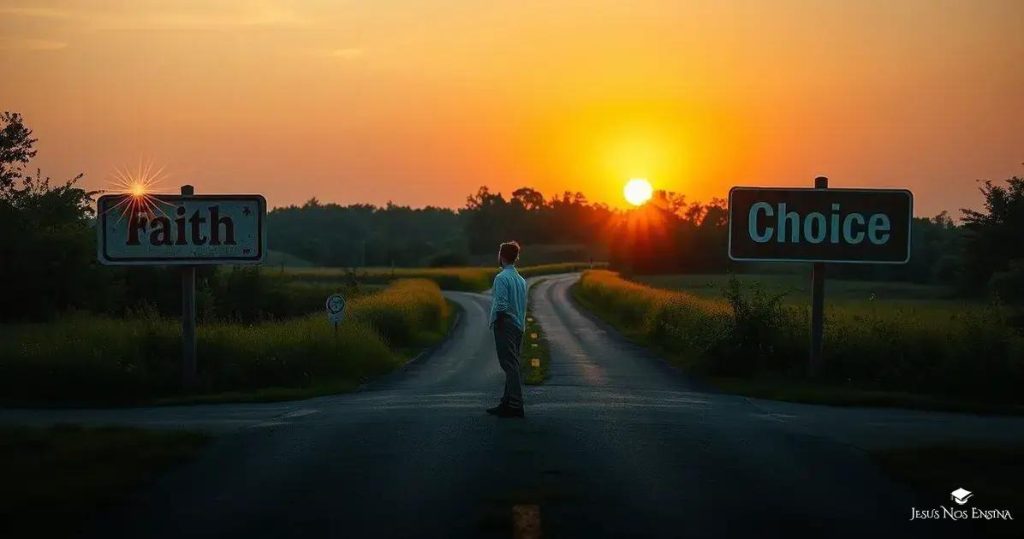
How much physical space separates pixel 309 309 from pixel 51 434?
166ft

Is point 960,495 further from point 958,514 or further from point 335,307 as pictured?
point 335,307

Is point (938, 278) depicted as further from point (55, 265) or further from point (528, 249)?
point (528, 249)

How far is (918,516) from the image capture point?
8.23 metres

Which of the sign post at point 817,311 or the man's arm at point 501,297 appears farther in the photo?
the sign post at point 817,311

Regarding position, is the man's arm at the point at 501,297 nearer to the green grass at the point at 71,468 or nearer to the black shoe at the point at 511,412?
the black shoe at the point at 511,412

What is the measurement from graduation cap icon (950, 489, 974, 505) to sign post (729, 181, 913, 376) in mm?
12845

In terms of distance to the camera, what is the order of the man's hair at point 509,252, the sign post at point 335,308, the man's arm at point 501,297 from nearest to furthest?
the man's arm at point 501,297
the man's hair at point 509,252
the sign post at point 335,308

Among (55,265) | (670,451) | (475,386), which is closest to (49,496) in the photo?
(670,451)

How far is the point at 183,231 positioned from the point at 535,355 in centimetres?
1405

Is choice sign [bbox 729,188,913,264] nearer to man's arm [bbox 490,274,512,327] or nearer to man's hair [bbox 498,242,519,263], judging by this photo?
man's hair [bbox 498,242,519,263]

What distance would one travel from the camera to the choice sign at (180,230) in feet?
61.7

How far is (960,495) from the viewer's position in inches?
342

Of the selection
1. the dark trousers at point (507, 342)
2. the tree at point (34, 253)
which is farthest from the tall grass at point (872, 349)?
the tree at point (34, 253)

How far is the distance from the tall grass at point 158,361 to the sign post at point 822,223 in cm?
843
